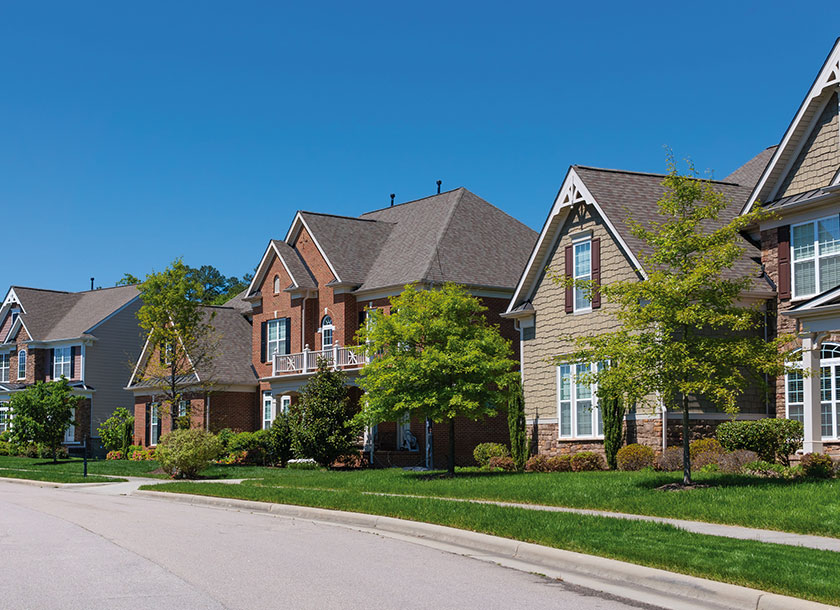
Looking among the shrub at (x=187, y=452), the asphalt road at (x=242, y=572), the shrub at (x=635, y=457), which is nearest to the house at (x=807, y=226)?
the shrub at (x=635, y=457)

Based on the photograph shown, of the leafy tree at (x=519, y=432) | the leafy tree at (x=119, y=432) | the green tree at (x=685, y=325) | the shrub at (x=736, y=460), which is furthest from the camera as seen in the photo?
the leafy tree at (x=119, y=432)

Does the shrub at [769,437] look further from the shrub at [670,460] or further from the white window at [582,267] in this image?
the white window at [582,267]

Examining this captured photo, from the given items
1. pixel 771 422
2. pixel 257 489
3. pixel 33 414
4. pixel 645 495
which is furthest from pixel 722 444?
pixel 33 414

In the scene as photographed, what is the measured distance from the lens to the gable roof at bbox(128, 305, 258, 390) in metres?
45.2

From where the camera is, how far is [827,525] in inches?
543

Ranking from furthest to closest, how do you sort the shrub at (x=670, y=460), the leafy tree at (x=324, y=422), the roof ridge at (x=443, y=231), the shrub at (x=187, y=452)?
the roof ridge at (x=443, y=231)
the leafy tree at (x=324, y=422)
the shrub at (x=187, y=452)
the shrub at (x=670, y=460)

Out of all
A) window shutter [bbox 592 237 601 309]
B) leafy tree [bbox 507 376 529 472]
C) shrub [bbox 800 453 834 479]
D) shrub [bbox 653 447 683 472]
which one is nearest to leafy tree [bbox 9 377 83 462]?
leafy tree [bbox 507 376 529 472]

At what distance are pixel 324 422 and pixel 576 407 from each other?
9.39 metres

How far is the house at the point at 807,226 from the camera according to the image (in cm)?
2306

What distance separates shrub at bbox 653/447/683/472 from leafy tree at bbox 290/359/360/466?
12.4m

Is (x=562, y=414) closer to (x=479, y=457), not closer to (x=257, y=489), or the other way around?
(x=479, y=457)

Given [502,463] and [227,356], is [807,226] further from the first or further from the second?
[227,356]

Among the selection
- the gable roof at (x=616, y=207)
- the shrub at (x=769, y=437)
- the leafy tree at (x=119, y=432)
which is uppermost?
the gable roof at (x=616, y=207)

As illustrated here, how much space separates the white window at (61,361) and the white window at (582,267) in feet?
126
